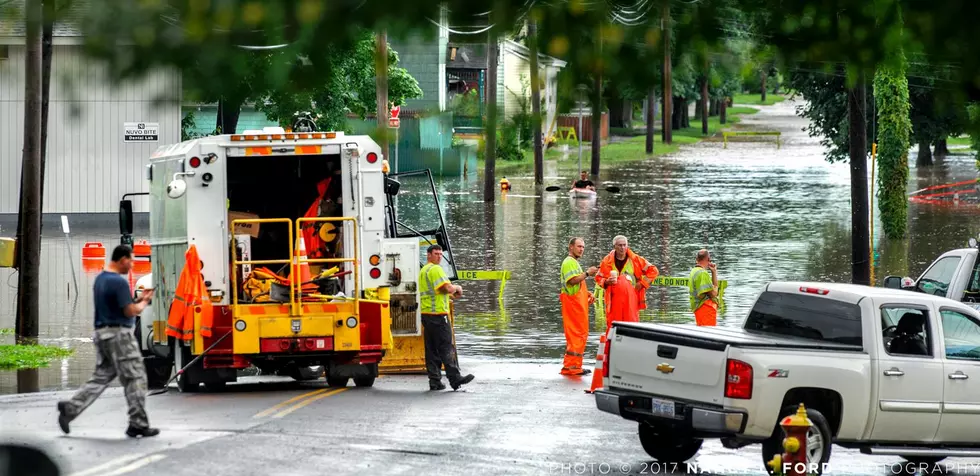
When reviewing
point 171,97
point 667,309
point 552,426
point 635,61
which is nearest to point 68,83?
point 171,97

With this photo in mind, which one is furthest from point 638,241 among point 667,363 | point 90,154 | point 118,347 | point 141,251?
point 118,347

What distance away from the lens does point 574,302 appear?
54.1 ft

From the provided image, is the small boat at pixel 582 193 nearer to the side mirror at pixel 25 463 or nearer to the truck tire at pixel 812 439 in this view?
the truck tire at pixel 812 439

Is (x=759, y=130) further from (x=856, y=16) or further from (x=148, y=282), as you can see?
(x=856, y=16)

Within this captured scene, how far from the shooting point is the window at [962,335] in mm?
11297

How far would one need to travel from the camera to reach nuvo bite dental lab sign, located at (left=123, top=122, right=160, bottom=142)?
3725 cm

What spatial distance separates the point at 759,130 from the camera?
8819 cm

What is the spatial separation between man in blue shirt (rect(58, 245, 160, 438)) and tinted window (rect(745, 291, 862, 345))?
16.5ft

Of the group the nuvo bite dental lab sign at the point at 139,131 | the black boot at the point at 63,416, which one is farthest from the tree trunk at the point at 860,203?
the nuvo bite dental lab sign at the point at 139,131

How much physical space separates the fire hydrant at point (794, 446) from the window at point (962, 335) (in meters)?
2.19

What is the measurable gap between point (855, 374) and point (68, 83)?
7.35 metres

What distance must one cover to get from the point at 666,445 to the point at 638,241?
22.6 metres

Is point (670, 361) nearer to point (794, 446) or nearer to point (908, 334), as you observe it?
point (794, 446)

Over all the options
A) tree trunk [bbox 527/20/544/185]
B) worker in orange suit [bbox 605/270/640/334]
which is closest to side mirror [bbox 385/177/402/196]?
worker in orange suit [bbox 605/270/640/334]
